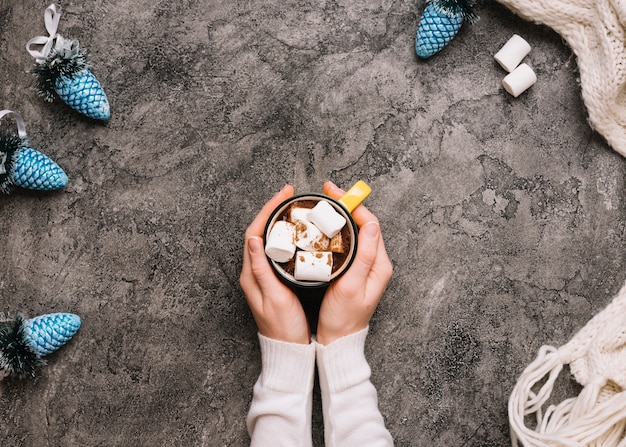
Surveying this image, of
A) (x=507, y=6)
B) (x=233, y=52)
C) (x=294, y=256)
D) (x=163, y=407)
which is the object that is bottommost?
(x=163, y=407)

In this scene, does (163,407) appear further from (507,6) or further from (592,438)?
(507,6)

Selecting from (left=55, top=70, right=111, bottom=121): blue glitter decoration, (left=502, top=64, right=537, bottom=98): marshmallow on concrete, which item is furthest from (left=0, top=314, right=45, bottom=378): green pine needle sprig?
(left=502, top=64, right=537, bottom=98): marshmallow on concrete

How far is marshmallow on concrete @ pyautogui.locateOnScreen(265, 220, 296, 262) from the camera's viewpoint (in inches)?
32.8

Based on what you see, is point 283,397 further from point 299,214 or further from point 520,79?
point 520,79

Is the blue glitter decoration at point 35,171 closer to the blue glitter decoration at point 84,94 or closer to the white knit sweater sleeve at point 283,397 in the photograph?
the blue glitter decoration at point 84,94

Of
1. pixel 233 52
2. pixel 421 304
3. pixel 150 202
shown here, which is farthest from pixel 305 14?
pixel 421 304

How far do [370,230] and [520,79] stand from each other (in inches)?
17.3

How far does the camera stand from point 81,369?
40.8 inches

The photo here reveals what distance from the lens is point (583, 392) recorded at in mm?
1038

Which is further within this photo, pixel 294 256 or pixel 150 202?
pixel 150 202

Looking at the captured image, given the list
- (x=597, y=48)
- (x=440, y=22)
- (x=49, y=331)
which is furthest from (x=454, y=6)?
(x=49, y=331)

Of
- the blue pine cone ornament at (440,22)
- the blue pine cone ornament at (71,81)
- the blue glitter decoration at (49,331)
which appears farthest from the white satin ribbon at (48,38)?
the blue pine cone ornament at (440,22)

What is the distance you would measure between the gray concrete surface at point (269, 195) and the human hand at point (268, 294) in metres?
0.11

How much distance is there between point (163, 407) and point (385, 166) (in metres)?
0.62
